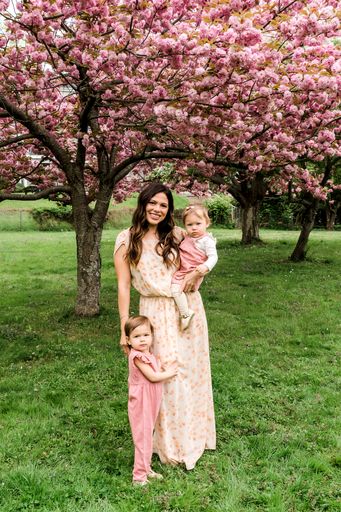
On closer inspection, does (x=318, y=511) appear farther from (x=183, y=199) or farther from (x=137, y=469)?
(x=183, y=199)

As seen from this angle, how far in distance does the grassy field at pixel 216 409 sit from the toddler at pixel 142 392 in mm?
193

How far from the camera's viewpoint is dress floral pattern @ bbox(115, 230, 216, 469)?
4.07 m

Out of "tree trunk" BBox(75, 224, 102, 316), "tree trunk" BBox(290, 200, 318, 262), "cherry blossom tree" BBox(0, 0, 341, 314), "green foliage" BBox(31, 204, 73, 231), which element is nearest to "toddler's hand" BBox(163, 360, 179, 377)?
"cherry blossom tree" BBox(0, 0, 341, 314)

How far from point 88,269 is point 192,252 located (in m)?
4.93

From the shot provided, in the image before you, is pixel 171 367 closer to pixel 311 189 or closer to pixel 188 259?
pixel 188 259

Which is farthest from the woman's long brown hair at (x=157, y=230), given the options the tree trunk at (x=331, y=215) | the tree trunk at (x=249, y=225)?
the tree trunk at (x=331, y=215)

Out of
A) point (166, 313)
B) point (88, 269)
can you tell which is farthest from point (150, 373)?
point (88, 269)

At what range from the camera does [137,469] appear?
12.8ft

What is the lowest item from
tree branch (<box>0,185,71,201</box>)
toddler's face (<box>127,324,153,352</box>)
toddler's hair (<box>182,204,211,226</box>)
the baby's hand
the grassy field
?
the grassy field

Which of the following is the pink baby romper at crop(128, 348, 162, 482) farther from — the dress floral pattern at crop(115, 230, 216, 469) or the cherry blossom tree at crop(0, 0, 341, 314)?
the cherry blossom tree at crop(0, 0, 341, 314)

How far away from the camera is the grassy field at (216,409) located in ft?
12.4

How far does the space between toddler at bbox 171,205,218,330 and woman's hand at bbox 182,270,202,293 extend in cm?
3

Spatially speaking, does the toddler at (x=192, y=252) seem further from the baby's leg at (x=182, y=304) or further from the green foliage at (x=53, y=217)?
the green foliage at (x=53, y=217)

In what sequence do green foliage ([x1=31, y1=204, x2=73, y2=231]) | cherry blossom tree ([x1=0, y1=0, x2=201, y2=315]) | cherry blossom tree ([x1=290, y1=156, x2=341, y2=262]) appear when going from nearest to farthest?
1. cherry blossom tree ([x1=0, y1=0, x2=201, y2=315])
2. cherry blossom tree ([x1=290, y1=156, x2=341, y2=262])
3. green foliage ([x1=31, y1=204, x2=73, y2=231])
